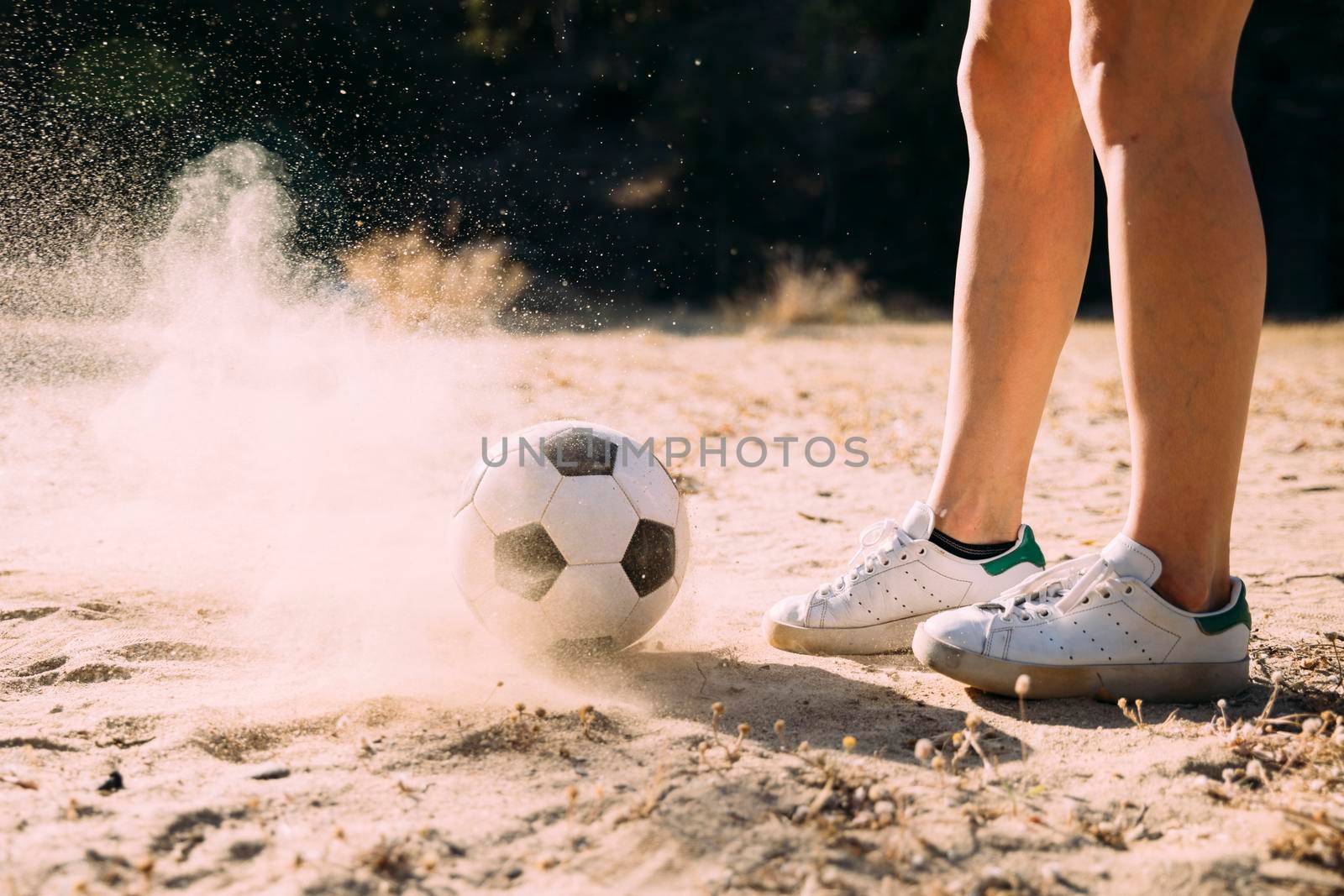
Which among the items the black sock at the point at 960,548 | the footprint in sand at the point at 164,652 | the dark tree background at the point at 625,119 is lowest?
the footprint in sand at the point at 164,652

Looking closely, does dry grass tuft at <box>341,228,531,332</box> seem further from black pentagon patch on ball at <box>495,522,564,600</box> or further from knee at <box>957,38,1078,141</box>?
knee at <box>957,38,1078,141</box>

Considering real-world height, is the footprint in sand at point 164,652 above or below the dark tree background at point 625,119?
below

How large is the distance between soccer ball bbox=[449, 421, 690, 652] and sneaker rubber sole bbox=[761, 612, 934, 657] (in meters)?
0.26

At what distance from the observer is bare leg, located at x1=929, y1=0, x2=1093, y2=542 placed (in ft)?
7.30

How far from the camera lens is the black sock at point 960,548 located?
91.4 inches

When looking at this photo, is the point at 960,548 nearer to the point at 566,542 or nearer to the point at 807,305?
the point at 566,542

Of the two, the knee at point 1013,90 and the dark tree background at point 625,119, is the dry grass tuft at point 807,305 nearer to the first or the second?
the dark tree background at point 625,119

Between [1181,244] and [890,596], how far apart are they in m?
0.91

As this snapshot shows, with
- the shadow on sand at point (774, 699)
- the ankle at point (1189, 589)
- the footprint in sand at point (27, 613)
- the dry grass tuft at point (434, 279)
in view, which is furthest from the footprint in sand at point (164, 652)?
the dry grass tuft at point (434, 279)

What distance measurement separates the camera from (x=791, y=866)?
141cm

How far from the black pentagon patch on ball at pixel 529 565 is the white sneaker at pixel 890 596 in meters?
0.50

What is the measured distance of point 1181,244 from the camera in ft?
5.95

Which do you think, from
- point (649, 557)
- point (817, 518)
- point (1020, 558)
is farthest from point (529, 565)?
point (817, 518)

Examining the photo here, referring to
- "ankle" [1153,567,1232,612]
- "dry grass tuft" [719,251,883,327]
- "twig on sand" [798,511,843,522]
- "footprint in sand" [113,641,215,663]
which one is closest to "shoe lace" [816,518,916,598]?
"ankle" [1153,567,1232,612]
